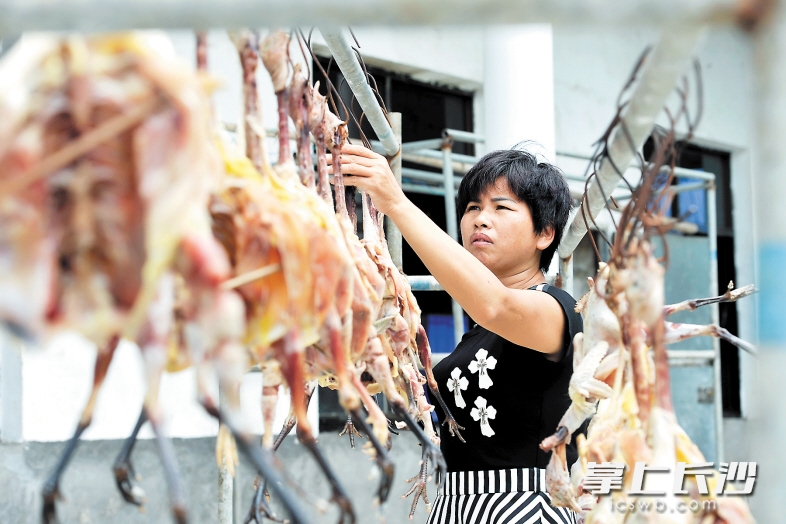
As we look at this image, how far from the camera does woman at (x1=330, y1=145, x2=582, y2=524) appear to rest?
1713 millimetres

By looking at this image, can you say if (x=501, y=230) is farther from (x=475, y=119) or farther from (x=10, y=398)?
(x=475, y=119)

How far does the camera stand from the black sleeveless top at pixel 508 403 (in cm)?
175

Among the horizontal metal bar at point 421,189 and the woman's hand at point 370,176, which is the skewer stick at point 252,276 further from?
the horizontal metal bar at point 421,189

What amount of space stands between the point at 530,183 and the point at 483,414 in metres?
0.54

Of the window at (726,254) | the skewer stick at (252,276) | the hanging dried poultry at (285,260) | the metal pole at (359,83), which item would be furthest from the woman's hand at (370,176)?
the window at (726,254)

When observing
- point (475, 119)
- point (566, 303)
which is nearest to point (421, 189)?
point (475, 119)

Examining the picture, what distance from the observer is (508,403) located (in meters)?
1.78

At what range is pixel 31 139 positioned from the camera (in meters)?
0.62

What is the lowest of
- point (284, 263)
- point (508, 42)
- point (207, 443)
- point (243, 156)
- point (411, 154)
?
point (207, 443)

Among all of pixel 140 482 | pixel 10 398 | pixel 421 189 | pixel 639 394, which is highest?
pixel 421 189

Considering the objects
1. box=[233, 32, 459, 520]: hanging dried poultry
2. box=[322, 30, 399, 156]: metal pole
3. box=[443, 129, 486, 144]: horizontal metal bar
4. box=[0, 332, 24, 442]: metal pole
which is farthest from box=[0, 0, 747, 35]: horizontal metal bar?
box=[443, 129, 486, 144]: horizontal metal bar

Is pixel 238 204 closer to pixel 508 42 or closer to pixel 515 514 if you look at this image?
pixel 515 514

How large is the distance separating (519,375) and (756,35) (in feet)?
4.13

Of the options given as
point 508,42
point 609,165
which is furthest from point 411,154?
point 609,165
